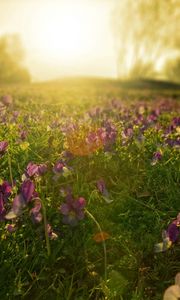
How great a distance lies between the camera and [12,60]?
56750 millimetres

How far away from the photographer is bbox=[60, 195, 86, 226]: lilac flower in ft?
8.13

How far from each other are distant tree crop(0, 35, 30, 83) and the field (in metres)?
49.7

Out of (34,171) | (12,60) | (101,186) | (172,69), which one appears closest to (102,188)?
(101,186)

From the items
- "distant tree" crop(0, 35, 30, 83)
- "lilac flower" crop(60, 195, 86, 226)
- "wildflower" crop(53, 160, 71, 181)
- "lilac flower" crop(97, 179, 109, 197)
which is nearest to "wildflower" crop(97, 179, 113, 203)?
"lilac flower" crop(97, 179, 109, 197)

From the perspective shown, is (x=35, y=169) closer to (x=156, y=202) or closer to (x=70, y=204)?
(x=70, y=204)

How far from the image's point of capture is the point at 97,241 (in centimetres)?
295

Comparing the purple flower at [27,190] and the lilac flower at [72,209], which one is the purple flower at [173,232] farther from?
the purple flower at [27,190]

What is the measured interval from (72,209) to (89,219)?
59cm

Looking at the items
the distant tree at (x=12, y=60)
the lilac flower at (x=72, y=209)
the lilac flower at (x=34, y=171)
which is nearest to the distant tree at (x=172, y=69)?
the distant tree at (x=12, y=60)

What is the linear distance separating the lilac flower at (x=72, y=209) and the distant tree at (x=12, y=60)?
51014 mm

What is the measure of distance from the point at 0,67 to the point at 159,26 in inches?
802

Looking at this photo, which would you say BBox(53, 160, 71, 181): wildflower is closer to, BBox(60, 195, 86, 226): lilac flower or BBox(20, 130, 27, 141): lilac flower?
BBox(60, 195, 86, 226): lilac flower

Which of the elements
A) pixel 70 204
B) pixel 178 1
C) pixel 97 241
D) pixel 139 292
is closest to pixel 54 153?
pixel 97 241

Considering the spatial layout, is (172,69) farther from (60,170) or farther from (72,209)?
(72,209)
